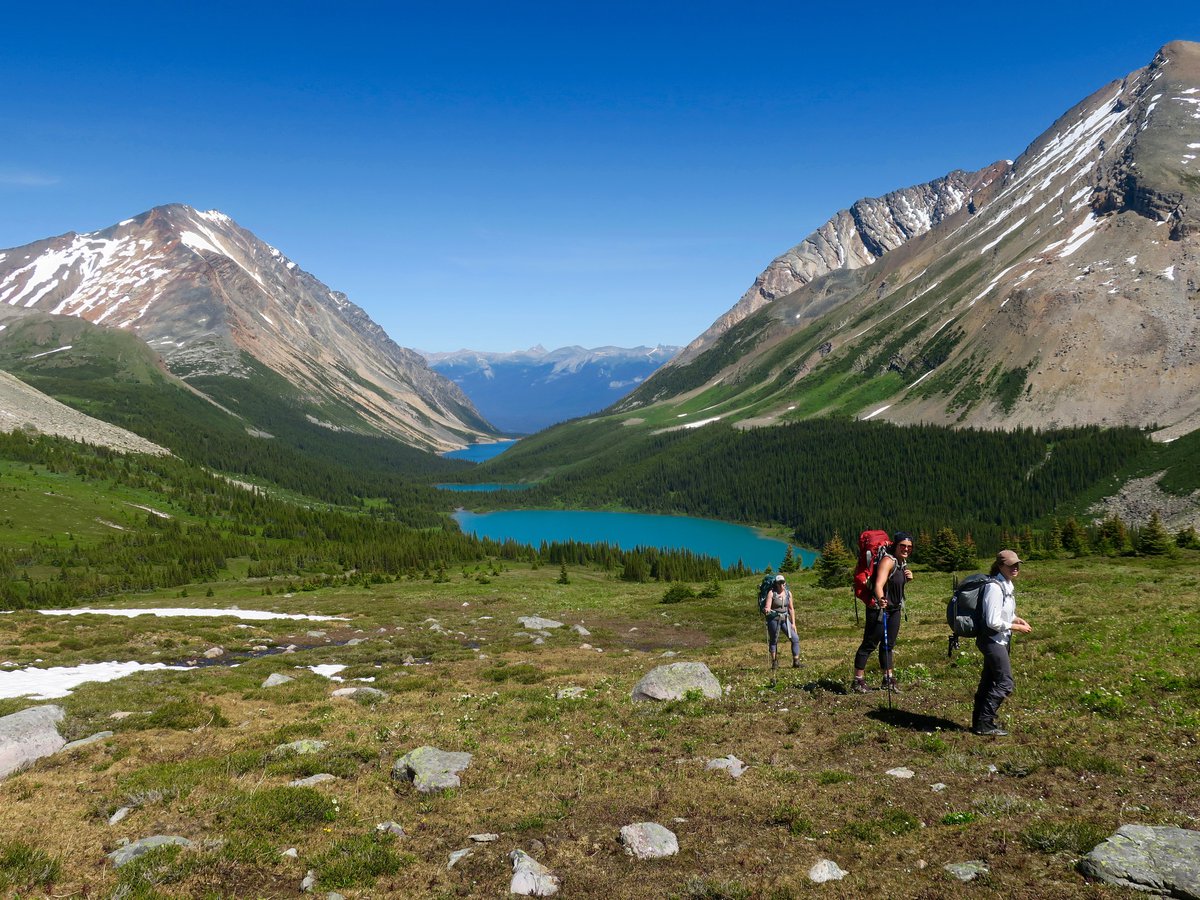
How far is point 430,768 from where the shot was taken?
1598 centimetres

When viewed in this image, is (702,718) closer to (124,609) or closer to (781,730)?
(781,730)

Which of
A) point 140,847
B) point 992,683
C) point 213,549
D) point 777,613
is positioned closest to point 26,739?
point 140,847

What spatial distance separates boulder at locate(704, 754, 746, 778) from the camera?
15000mm

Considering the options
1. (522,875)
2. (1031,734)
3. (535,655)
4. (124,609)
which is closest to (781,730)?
(1031,734)

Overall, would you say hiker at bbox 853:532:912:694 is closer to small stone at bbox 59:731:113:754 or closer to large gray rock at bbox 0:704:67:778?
small stone at bbox 59:731:113:754

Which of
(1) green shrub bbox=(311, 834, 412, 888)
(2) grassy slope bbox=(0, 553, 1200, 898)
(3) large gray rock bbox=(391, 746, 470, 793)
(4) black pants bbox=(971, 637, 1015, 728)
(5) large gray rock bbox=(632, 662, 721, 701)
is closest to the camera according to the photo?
(2) grassy slope bbox=(0, 553, 1200, 898)

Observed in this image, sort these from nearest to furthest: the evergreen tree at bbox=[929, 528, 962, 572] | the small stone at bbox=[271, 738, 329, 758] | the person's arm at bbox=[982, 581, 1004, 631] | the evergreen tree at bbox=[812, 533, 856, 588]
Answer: the person's arm at bbox=[982, 581, 1004, 631] → the small stone at bbox=[271, 738, 329, 758] → the evergreen tree at bbox=[812, 533, 856, 588] → the evergreen tree at bbox=[929, 528, 962, 572]

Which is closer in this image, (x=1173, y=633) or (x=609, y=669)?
(x=1173, y=633)

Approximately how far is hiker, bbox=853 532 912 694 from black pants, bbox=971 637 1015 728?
2.95 m

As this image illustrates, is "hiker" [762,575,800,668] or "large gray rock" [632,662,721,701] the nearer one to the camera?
"large gray rock" [632,662,721,701]

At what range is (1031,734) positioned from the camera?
1507 cm

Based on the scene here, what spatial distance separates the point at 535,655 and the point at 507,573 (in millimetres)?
82468

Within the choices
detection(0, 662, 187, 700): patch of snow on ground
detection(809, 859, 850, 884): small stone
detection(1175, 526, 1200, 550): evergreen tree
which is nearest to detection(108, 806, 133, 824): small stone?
detection(809, 859, 850, 884): small stone

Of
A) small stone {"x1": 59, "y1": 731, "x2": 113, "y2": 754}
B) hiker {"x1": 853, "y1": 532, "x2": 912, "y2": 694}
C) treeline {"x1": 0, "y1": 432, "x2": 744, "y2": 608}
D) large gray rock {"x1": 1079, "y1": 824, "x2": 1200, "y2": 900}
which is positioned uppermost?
hiker {"x1": 853, "y1": 532, "x2": 912, "y2": 694}
